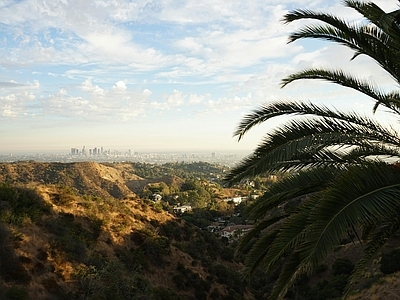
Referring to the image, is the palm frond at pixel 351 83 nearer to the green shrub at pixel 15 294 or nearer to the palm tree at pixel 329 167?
the palm tree at pixel 329 167

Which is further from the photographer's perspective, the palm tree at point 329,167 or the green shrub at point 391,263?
the green shrub at point 391,263

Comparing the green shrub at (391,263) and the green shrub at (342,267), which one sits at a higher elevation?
the green shrub at (391,263)

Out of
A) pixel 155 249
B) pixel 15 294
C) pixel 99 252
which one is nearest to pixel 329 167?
pixel 15 294

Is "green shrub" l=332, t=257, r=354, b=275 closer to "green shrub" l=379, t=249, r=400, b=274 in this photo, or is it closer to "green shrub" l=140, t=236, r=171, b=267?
"green shrub" l=379, t=249, r=400, b=274

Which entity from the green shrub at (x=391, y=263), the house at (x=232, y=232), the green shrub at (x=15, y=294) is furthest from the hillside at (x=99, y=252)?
the house at (x=232, y=232)

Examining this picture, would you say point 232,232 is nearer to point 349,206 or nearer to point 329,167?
point 329,167

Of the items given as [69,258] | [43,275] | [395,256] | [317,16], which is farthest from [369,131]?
[395,256]

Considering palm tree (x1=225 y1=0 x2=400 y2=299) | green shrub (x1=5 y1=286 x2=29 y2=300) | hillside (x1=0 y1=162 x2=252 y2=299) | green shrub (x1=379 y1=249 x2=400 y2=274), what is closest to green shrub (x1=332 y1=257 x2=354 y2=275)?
green shrub (x1=379 y1=249 x2=400 y2=274)
